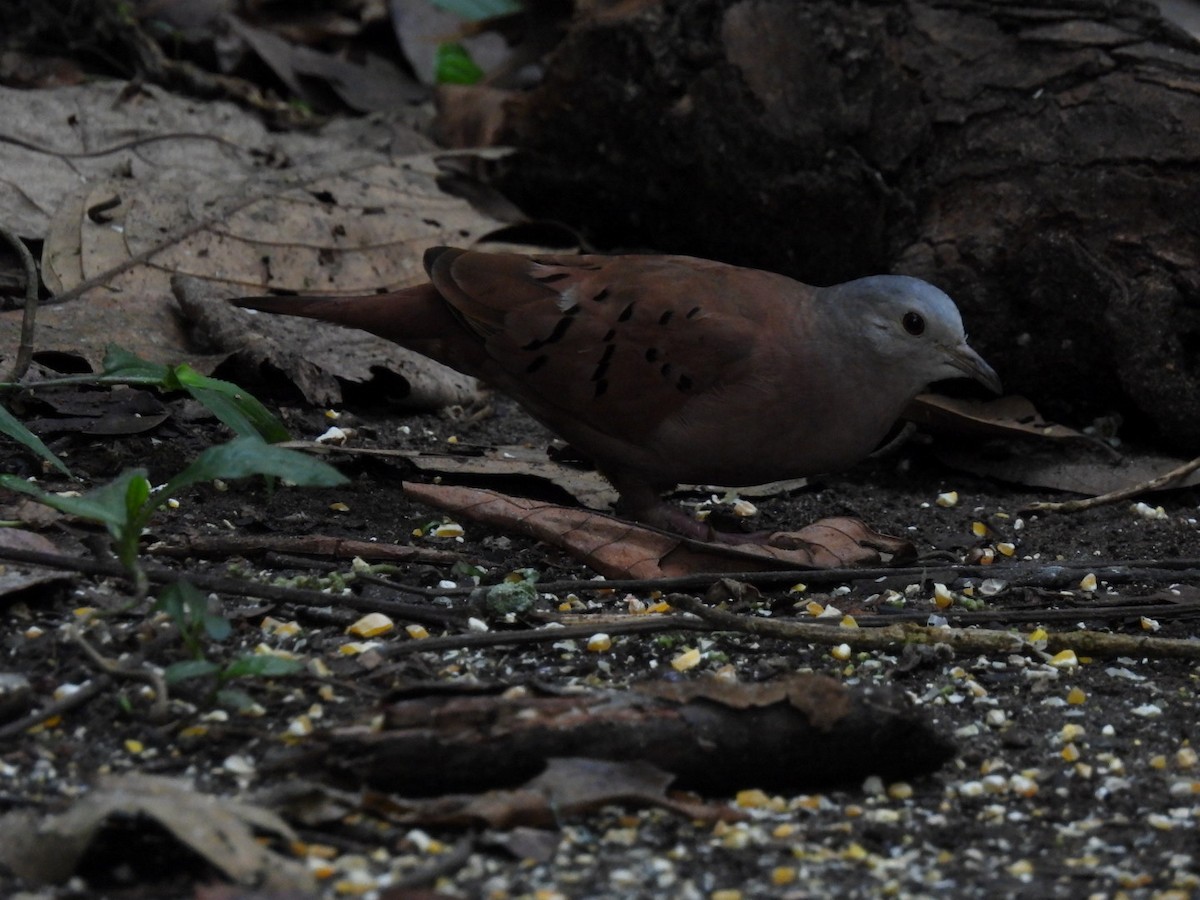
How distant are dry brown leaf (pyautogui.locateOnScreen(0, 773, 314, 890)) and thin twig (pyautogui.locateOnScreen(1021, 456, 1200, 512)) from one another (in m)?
3.01

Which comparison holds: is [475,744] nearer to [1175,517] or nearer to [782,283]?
[782,283]

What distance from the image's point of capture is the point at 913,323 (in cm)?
448

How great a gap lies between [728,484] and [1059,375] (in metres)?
1.46

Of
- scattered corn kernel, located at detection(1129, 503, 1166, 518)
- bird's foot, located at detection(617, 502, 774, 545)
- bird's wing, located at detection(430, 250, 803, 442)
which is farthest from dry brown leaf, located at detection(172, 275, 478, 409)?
scattered corn kernel, located at detection(1129, 503, 1166, 518)

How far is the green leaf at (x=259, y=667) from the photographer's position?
8.82 ft

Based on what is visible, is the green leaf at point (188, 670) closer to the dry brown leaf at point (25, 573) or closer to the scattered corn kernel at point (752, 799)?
the dry brown leaf at point (25, 573)

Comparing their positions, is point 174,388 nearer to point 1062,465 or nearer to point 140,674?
point 140,674

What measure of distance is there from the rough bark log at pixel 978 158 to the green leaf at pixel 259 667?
3.17 metres

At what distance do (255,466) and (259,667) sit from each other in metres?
0.38

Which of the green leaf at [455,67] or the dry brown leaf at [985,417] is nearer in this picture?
the dry brown leaf at [985,417]

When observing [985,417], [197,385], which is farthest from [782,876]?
[985,417]

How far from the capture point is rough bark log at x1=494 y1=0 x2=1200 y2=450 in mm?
5004

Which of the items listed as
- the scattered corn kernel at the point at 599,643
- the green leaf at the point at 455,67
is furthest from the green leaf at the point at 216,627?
the green leaf at the point at 455,67

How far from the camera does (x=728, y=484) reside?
177 inches
